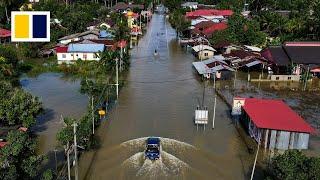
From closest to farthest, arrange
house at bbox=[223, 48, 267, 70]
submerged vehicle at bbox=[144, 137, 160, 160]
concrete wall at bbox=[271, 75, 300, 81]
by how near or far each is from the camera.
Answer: submerged vehicle at bbox=[144, 137, 160, 160] → concrete wall at bbox=[271, 75, 300, 81] → house at bbox=[223, 48, 267, 70]

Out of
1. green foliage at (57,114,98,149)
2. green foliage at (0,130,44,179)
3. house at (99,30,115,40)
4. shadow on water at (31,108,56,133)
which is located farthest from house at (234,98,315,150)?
house at (99,30,115,40)

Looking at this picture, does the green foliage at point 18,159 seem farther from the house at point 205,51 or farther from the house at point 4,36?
the house at point 4,36

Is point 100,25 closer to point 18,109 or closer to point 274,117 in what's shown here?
point 18,109

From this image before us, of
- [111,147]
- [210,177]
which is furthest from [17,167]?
[210,177]

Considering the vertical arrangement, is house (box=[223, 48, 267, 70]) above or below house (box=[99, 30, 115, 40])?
below

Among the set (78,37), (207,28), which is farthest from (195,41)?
(78,37)

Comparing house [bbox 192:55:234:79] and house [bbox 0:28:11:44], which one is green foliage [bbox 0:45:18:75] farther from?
house [bbox 192:55:234:79]

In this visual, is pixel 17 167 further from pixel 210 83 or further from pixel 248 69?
pixel 248 69
